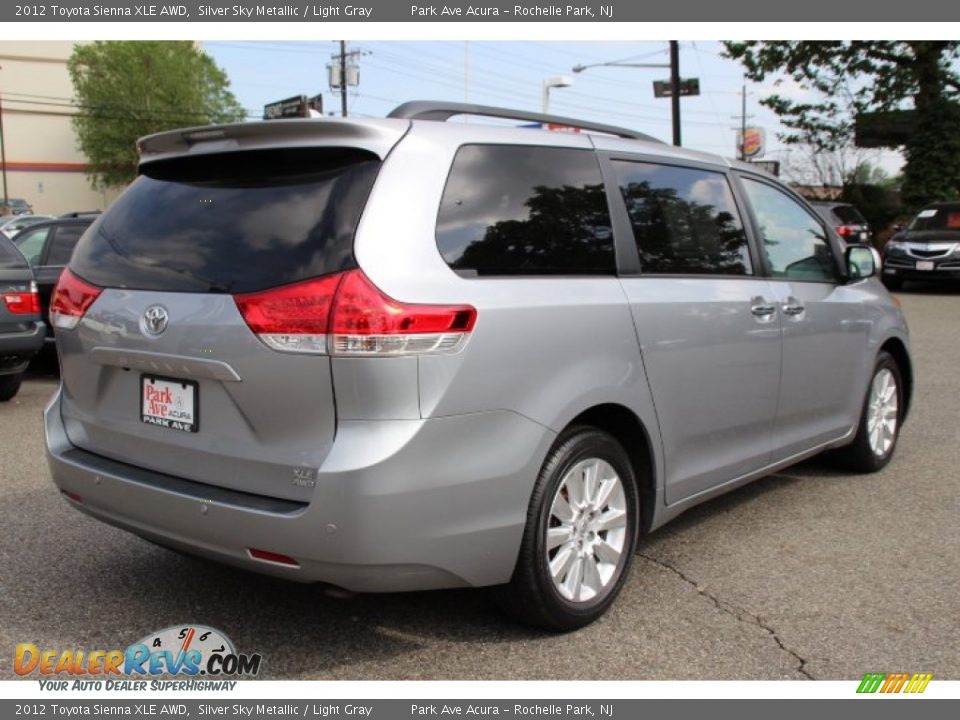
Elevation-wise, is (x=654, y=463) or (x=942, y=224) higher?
(x=942, y=224)

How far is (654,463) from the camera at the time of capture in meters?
3.66

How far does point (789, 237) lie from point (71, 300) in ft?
11.2

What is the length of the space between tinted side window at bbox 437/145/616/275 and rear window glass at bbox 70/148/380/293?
13.3 inches

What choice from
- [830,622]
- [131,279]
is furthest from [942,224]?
[131,279]

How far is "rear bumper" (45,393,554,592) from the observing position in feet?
8.99

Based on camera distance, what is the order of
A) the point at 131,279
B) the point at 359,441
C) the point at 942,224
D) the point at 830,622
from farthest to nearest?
1. the point at 942,224
2. the point at 830,622
3. the point at 131,279
4. the point at 359,441

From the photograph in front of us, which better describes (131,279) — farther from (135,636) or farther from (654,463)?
(654,463)

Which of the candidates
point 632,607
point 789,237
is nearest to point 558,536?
point 632,607

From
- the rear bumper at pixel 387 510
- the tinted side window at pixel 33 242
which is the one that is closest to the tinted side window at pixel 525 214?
the rear bumper at pixel 387 510

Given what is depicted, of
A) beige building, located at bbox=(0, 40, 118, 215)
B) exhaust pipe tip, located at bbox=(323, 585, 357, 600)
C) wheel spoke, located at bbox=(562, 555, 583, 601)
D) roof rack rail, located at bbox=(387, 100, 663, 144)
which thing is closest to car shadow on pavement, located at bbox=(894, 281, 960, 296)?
roof rack rail, located at bbox=(387, 100, 663, 144)

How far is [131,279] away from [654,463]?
80.9 inches

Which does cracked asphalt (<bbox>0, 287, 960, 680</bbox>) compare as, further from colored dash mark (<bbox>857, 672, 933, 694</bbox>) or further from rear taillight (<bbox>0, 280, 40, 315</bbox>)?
rear taillight (<bbox>0, 280, 40, 315</bbox>)

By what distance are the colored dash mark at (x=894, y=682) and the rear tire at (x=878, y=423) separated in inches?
96.0

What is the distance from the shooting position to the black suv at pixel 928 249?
1797cm
